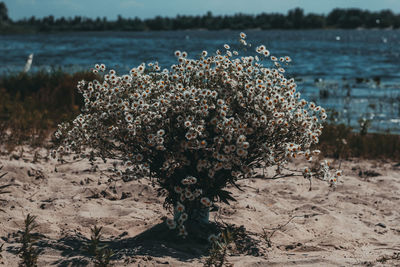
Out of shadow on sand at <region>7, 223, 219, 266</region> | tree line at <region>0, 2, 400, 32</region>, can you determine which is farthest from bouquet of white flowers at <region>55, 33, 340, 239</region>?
tree line at <region>0, 2, 400, 32</region>

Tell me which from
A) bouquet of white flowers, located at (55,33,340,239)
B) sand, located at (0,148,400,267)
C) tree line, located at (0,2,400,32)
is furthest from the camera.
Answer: tree line, located at (0,2,400,32)

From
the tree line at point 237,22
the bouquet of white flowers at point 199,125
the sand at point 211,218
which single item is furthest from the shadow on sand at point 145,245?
the tree line at point 237,22

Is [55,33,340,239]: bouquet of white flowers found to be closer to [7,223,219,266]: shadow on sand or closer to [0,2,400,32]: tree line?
[7,223,219,266]: shadow on sand

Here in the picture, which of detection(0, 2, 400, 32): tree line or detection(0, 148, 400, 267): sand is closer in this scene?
detection(0, 148, 400, 267): sand

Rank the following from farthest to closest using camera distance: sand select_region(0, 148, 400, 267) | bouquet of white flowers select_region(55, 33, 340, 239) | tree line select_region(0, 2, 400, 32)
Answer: tree line select_region(0, 2, 400, 32) < sand select_region(0, 148, 400, 267) < bouquet of white flowers select_region(55, 33, 340, 239)

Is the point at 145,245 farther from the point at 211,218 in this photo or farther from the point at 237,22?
the point at 237,22

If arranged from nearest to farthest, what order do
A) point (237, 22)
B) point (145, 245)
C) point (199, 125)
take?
point (199, 125)
point (145, 245)
point (237, 22)

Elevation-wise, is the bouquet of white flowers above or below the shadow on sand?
above

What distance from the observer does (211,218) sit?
207 inches

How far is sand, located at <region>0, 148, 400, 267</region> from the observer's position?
416 cm

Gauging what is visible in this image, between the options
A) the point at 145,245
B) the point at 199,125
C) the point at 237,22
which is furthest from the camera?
the point at 237,22

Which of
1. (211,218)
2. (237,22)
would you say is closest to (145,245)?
(211,218)

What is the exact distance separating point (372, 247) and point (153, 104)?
2.63 m

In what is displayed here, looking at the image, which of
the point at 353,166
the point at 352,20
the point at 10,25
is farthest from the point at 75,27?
the point at 353,166
